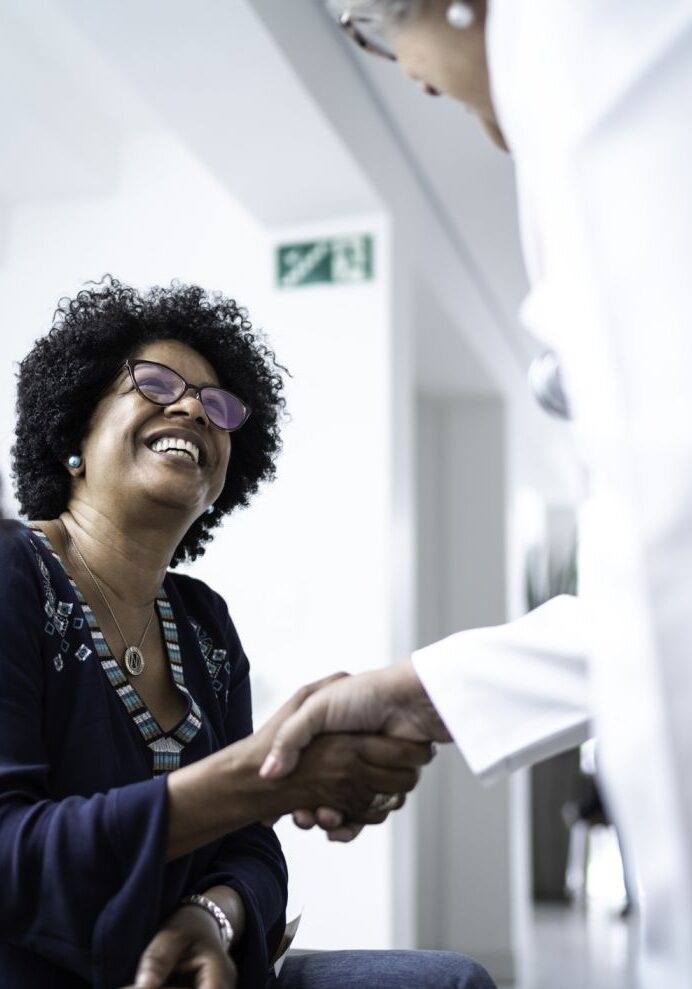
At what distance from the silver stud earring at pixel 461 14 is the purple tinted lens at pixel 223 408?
0.79 metres

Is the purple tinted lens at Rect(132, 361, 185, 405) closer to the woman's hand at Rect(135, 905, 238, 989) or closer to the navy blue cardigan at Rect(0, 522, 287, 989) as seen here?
the navy blue cardigan at Rect(0, 522, 287, 989)

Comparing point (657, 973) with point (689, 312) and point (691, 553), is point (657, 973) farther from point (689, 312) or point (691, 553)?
point (689, 312)

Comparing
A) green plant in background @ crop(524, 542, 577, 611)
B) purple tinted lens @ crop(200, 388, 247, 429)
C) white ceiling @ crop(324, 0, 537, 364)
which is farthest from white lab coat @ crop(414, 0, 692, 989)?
green plant in background @ crop(524, 542, 577, 611)

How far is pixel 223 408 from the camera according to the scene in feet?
6.08

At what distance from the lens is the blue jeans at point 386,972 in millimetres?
1525

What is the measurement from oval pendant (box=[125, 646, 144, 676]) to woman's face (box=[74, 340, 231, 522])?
0.74 ft

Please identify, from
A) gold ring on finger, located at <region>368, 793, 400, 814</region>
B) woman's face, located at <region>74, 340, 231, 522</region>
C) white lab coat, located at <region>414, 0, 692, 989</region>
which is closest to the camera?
white lab coat, located at <region>414, 0, 692, 989</region>

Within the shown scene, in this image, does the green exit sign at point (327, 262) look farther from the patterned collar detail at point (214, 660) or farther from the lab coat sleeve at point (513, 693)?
the lab coat sleeve at point (513, 693)

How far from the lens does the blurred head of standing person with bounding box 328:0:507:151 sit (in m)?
1.22

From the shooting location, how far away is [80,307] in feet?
6.51

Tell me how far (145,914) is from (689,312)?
2.75 ft

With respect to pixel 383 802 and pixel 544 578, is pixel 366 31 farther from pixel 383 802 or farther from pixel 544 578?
pixel 544 578

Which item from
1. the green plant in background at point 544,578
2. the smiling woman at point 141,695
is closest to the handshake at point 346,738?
the smiling woman at point 141,695

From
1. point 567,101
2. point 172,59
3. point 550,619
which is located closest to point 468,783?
point 172,59
